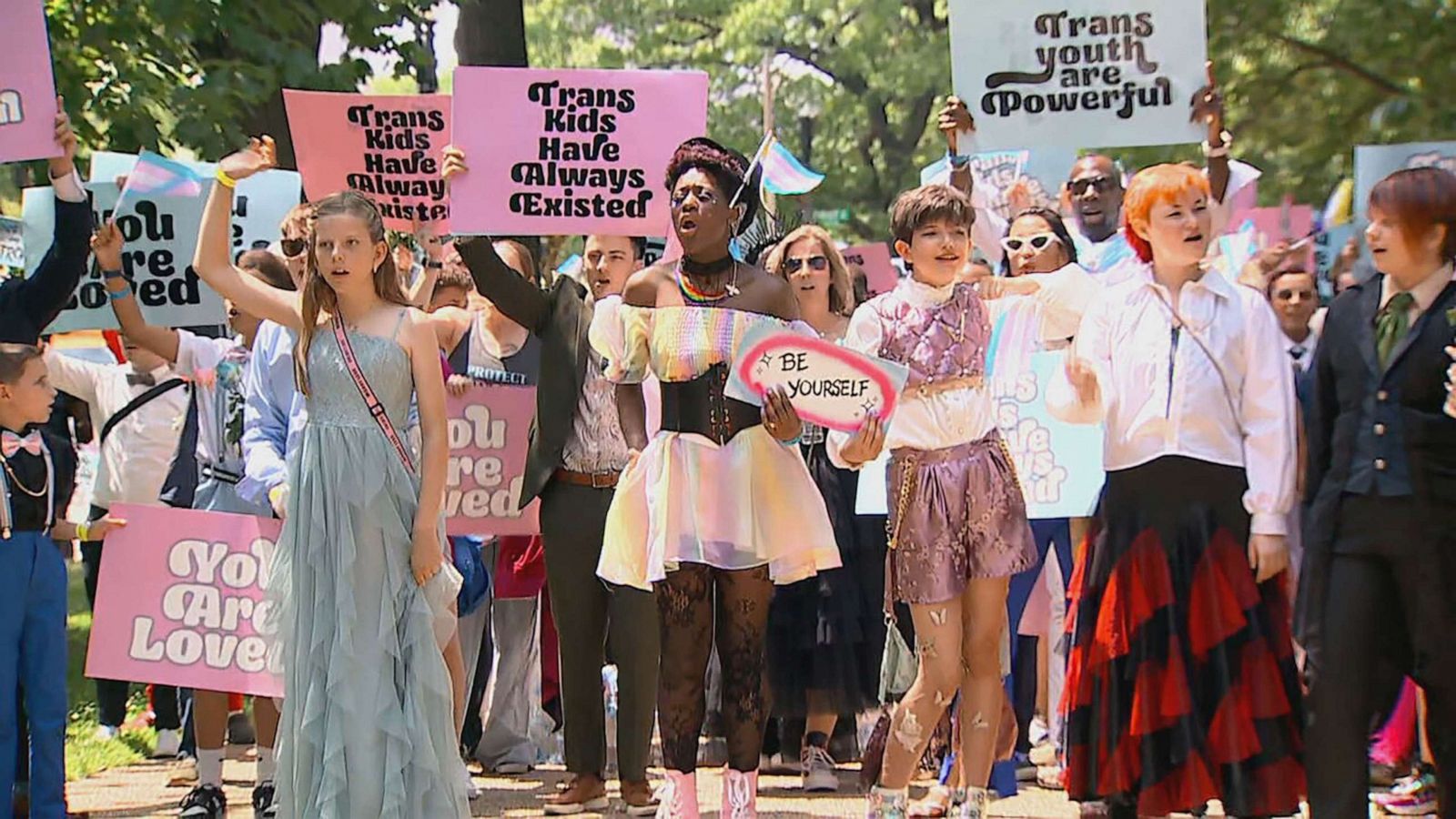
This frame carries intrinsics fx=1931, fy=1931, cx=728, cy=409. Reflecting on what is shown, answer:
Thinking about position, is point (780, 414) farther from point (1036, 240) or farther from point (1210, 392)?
point (1036, 240)

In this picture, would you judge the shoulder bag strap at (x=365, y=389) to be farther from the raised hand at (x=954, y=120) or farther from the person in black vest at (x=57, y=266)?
the raised hand at (x=954, y=120)

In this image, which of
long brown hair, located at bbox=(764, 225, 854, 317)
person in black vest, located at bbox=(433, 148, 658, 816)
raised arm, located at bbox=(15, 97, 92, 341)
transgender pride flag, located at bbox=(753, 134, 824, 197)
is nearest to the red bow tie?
raised arm, located at bbox=(15, 97, 92, 341)

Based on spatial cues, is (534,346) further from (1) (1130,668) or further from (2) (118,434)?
(1) (1130,668)

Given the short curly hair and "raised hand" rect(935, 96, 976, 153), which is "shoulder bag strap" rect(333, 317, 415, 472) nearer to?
the short curly hair

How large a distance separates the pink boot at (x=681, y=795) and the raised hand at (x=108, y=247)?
10.1 feet

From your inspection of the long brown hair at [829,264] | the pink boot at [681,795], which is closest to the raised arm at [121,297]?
the long brown hair at [829,264]

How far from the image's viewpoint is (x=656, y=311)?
253 inches

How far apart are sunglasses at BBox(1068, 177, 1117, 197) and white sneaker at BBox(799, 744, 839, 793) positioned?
262cm

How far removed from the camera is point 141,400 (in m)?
9.12

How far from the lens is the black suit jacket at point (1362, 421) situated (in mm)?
5633

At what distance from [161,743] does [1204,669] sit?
540 centimetres

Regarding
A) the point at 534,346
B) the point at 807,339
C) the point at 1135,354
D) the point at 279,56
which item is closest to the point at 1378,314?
the point at 1135,354

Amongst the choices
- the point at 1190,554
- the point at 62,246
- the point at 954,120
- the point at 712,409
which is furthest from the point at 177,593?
the point at 1190,554

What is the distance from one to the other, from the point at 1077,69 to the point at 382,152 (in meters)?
2.89
